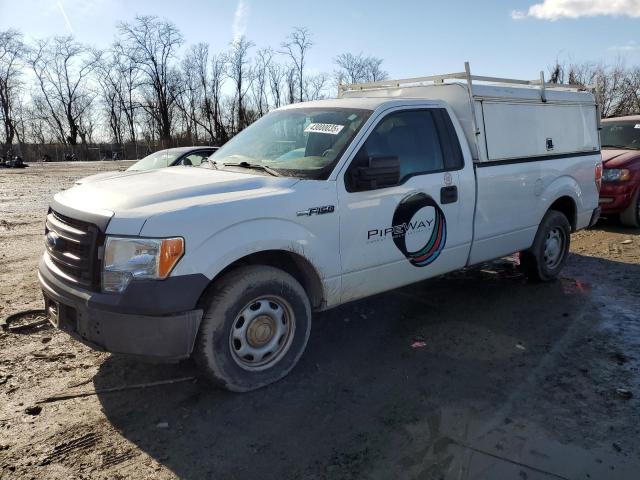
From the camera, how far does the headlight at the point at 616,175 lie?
358 inches

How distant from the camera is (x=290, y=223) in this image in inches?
138

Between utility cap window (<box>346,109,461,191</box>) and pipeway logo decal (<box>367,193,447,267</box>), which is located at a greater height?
utility cap window (<box>346,109,461,191</box>)

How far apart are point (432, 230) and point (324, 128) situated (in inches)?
49.6

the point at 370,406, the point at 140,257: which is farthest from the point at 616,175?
the point at 140,257

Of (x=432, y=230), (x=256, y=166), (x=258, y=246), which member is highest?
(x=256, y=166)

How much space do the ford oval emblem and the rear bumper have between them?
8.93 metres

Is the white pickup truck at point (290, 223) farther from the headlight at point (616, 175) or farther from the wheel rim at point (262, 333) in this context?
the headlight at point (616, 175)

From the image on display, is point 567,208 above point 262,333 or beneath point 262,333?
above

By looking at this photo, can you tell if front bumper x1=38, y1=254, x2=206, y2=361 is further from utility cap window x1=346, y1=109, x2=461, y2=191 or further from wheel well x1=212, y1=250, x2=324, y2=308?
utility cap window x1=346, y1=109, x2=461, y2=191

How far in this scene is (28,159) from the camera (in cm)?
6306

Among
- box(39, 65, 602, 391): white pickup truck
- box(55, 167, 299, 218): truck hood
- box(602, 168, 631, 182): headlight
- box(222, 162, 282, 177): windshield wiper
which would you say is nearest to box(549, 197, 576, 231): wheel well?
box(39, 65, 602, 391): white pickup truck

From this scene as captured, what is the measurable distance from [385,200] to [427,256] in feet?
2.48

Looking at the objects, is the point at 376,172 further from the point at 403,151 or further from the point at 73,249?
the point at 73,249

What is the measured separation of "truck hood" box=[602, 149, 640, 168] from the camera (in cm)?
914
